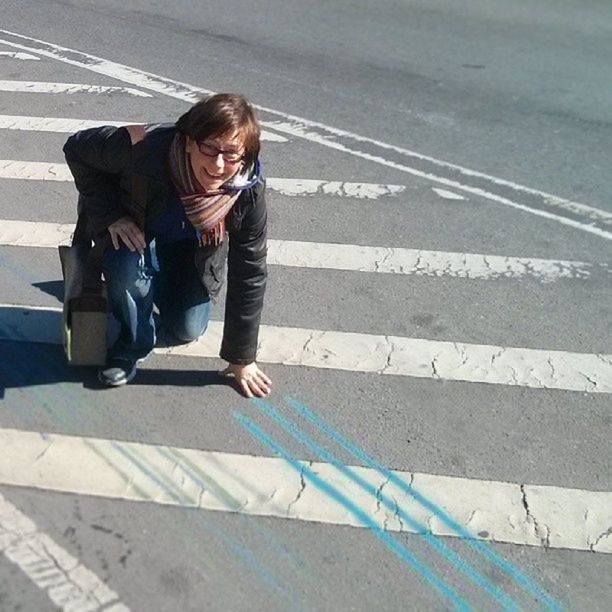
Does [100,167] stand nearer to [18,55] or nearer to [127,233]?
[127,233]

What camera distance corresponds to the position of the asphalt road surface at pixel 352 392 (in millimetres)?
3127

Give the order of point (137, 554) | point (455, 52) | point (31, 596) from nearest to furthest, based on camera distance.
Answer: point (31, 596) < point (137, 554) < point (455, 52)

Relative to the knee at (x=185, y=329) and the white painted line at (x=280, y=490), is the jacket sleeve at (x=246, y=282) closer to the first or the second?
the knee at (x=185, y=329)

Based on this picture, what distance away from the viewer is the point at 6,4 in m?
10.7

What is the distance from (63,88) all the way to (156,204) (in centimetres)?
462

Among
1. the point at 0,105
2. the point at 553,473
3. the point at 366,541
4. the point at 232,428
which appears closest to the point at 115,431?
the point at 232,428

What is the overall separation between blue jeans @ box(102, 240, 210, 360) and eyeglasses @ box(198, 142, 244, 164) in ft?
2.08

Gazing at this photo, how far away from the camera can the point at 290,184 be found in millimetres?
6152

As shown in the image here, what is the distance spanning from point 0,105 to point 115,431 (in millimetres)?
4571

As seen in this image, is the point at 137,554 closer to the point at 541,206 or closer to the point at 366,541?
the point at 366,541

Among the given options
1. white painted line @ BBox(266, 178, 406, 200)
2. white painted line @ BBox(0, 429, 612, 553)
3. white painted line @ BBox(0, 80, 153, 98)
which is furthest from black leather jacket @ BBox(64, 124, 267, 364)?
white painted line @ BBox(0, 80, 153, 98)

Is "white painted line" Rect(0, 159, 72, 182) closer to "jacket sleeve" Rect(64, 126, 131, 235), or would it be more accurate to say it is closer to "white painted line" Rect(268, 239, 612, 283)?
"white painted line" Rect(268, 239, 612, 283)

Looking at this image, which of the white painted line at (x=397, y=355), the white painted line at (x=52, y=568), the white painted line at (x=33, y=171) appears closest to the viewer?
the white painted line at (x=52, y=568)

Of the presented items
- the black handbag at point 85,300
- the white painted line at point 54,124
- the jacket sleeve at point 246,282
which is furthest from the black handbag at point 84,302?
the white painted line at point 54,124
